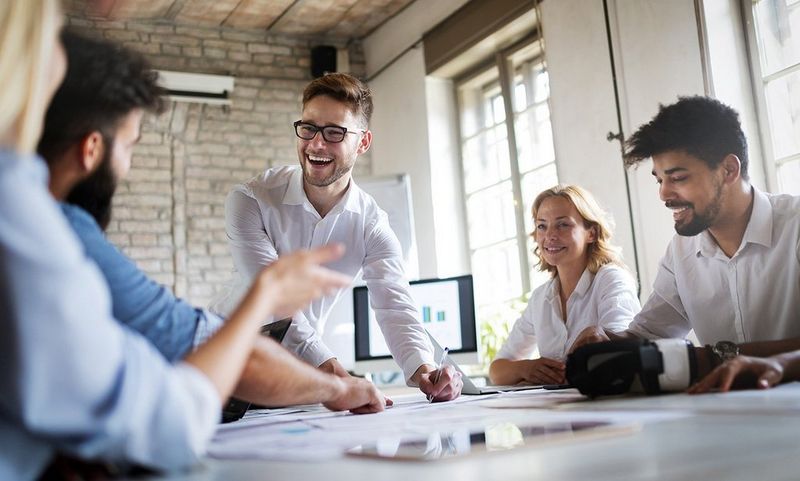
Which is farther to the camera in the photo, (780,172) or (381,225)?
(780,172)

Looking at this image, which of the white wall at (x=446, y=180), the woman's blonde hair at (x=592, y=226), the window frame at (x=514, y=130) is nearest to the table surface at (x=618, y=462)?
the woman's blonde hair at (x=592, y=226)

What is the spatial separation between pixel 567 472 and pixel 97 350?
0.42 metres

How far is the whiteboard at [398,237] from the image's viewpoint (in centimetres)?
493

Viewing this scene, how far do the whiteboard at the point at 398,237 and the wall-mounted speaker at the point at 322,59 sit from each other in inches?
72.2

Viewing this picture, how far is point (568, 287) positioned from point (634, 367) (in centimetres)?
151

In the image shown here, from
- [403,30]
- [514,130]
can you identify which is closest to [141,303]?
[514,130]

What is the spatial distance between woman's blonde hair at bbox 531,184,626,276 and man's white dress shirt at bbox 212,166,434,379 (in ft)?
2.56

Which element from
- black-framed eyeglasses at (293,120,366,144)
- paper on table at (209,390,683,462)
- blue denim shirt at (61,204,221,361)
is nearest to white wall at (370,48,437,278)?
black-framed eyeglasses at (293,120,366,144)

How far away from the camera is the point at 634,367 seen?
169 cm

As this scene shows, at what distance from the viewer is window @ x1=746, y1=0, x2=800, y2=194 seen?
A: 3.88m

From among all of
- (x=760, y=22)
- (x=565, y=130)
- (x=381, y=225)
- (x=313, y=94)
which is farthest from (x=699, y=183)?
(x=565, y=130)

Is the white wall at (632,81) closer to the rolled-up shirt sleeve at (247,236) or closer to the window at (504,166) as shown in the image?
the window at (504,166)

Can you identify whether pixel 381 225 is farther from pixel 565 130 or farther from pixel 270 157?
pixel 270 157

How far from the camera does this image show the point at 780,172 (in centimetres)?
391
